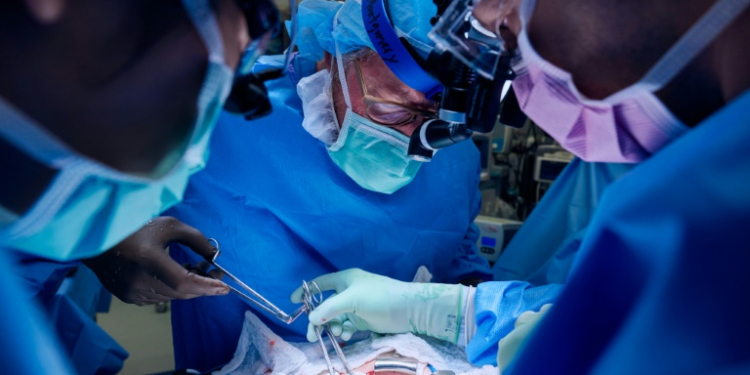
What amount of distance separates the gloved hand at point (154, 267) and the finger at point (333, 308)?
28cm

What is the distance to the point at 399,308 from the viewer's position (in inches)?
56.2

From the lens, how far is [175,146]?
54 centimetres

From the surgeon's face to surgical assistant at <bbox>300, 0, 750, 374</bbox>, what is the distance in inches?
27.8

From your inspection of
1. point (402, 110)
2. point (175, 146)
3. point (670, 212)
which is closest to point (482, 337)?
point (402, 110)

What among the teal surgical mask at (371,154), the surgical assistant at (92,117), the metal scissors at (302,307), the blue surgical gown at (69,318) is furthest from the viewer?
the teal surgical mask at (371,154)

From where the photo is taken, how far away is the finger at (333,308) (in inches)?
54.2

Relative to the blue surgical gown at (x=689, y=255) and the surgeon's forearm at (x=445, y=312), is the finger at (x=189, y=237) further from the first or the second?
the blue surgical gown at (x=689, y=255)

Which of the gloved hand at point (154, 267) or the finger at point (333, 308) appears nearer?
the gloved hand at point (154, 267)

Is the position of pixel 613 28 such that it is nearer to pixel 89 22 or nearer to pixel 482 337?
pixel 89 22

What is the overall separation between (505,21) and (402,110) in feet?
2.31

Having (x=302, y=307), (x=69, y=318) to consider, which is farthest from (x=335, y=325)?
(x=69, y=318)

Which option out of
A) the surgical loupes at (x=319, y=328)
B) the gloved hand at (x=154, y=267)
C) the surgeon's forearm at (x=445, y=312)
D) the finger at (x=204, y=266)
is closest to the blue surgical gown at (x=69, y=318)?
Result: the gloved hand at (x=154, y=267)

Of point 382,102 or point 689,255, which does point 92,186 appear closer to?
point 689,255

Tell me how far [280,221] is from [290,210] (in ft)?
0.19
